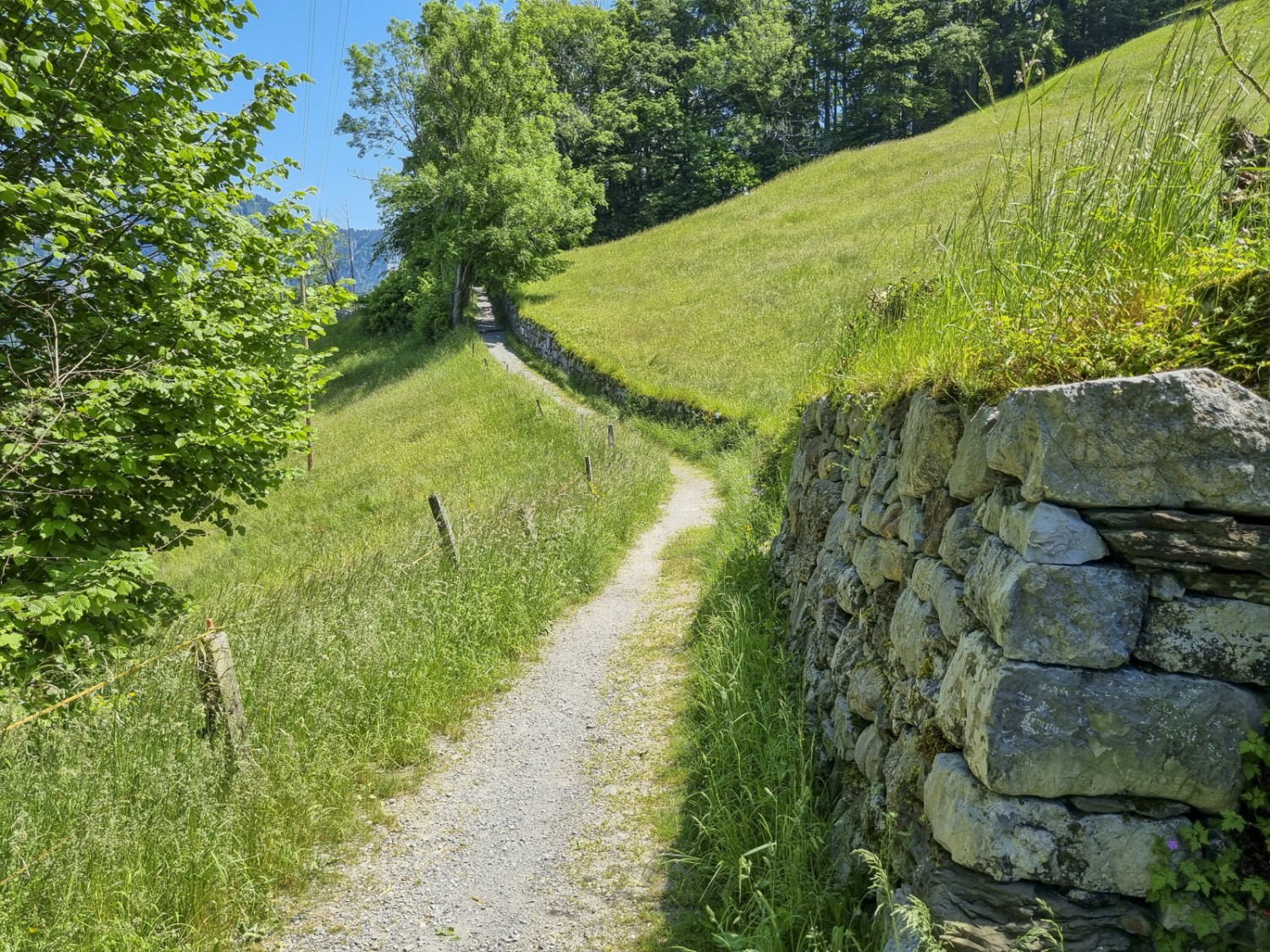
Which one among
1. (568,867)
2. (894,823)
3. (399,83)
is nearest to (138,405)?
(568,867)

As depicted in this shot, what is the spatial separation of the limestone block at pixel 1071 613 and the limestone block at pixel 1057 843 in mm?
521

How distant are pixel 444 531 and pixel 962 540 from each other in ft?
20.9

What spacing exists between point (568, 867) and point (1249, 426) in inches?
169

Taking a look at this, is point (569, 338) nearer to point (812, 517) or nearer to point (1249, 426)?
point (812, 517)

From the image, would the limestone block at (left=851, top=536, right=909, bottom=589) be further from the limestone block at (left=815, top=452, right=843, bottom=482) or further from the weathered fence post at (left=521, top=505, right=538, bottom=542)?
the weathered fence post at (left=521, top=505, right=538, bottom=542)

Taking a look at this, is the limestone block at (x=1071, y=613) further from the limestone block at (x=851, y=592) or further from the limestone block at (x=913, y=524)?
the limestone block at (x=851, y=592)

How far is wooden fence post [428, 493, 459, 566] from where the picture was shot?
26.9 ft

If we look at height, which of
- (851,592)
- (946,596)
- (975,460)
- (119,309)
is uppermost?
(119,309)

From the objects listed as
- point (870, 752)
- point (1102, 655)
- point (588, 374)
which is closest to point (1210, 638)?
point (1102, 655)

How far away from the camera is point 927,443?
361 centimetres

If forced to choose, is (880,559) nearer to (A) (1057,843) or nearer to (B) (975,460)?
(B) (975,460)

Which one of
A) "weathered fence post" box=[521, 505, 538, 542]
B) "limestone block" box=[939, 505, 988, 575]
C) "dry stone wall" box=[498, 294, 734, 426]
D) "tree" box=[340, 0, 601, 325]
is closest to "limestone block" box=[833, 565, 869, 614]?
"limestone block" box=[939, 505, 988, 575]

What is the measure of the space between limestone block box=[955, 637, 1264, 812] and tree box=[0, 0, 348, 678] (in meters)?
5.15

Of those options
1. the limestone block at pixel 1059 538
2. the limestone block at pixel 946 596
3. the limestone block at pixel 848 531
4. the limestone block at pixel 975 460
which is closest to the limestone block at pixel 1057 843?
the limestone block at pixel 946 596
